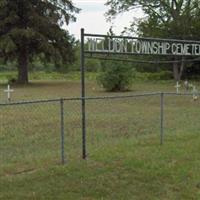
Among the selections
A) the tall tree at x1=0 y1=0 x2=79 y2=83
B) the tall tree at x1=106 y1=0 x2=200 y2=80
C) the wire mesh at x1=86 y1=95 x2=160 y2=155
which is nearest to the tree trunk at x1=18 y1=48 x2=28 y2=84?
the tall tree at x1=0 y1=0 x2=79 y2=83

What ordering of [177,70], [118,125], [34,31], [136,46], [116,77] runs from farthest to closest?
[177,70] < [34,31] < [116,77] < [118,125] < [136,46]

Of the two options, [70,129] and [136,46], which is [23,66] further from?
[136,46]

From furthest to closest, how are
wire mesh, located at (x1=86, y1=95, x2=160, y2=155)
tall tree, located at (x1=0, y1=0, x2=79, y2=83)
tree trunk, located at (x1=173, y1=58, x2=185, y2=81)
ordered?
tree trunk, located at (x1=173, y1=58, x2=185, y2=81) → tall tree, located at (x1=0, y1=0, x2=79, y2=83) → wire mesh, located at (x1=86, y1=95, x2=160, y2=155)

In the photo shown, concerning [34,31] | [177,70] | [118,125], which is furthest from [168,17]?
[118,125]

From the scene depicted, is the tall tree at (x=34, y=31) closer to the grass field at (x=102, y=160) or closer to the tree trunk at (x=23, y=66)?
the tree trunk at (x=23, y=66)

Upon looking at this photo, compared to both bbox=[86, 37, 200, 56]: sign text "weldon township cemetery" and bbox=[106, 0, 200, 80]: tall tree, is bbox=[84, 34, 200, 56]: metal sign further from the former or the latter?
bbox=[106, 0, 200, 80]: tall tree

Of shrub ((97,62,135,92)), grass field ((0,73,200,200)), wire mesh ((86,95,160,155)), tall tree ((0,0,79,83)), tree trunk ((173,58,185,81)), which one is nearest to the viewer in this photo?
grass field ((0,73,200,200))

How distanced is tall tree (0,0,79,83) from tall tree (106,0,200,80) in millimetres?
4820

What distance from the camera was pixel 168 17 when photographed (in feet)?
167

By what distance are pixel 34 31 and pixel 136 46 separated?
121 ft

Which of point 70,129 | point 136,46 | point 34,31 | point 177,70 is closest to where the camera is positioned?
point 136,46

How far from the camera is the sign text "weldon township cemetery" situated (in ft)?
32.4

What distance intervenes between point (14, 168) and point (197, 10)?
44081mm

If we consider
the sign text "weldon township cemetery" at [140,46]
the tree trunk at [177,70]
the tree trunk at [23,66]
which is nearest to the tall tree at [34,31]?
the tree trunk at [23,66]
